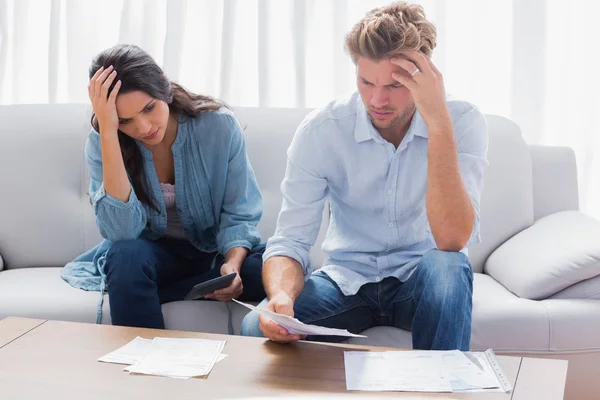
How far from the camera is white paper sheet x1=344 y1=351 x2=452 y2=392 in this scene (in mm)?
1216

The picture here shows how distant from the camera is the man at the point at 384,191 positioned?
1676 mm

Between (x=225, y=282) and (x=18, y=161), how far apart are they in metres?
1.03

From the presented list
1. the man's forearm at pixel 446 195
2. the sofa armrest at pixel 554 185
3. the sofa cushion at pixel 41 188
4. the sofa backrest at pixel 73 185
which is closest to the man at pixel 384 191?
the man's forearm at pixel 446 195

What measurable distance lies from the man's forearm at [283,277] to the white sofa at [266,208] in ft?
0.82

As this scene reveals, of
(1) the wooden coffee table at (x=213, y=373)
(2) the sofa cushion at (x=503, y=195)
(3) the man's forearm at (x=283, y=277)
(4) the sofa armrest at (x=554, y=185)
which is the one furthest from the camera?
(4) the sofa armrest at (x=554, y=185)

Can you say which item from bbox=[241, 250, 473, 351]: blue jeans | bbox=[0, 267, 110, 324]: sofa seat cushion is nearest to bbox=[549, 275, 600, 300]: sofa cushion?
bbox=[241, 250, 473, 351]: blue jeans

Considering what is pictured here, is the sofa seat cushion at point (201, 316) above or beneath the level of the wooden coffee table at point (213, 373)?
beneath

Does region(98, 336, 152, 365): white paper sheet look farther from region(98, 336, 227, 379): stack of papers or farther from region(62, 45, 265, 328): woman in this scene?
region(62, 45, 265, 328): woman

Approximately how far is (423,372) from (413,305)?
17.9 inches

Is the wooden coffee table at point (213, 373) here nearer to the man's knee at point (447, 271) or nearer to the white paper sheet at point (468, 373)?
the white paper sheet at point (468, 373)

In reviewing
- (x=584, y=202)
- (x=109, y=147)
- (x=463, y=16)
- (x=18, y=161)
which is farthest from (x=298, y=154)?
(x=584, y=202)

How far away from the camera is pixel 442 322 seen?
1.50 meters

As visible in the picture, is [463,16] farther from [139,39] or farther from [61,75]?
[61,75]

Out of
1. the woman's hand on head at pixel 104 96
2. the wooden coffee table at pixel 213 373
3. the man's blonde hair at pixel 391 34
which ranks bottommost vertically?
the wooden coffee table at pixel 213 373
